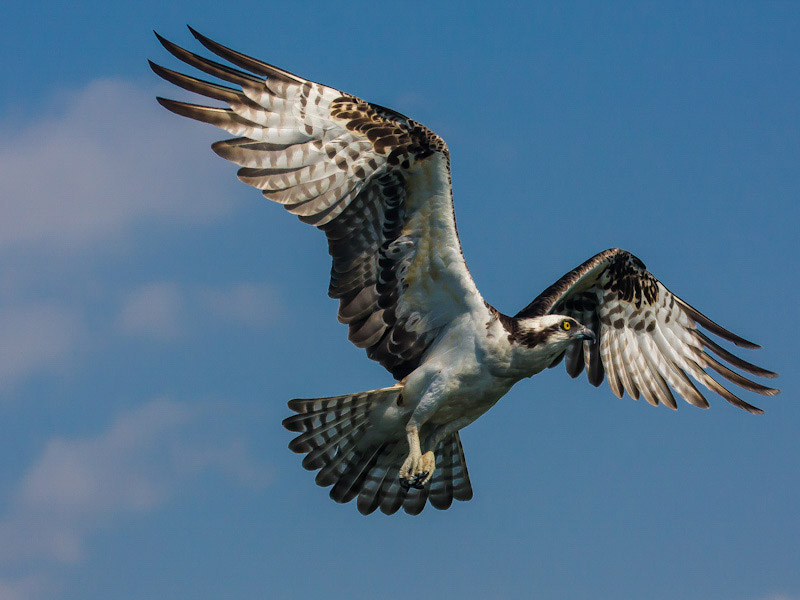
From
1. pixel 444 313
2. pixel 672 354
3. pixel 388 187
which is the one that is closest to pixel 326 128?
pixel 388 187

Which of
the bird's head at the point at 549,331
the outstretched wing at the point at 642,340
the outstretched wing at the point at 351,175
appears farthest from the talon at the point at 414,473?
the outstretched wing at the point at 642,340

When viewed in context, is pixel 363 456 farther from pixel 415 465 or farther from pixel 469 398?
pixel 469 398

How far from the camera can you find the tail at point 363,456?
11211 mm

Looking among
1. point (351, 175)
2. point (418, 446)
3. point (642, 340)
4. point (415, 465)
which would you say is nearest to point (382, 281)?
point (351, 175)

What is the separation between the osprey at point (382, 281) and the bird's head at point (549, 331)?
0.01 meters

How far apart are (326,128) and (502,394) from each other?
3030mm

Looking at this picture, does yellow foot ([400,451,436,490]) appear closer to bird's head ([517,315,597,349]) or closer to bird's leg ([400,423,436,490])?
bird's leg ([400,423,436,490])

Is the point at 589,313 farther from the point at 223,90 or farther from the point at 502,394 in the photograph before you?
the point at 223,90

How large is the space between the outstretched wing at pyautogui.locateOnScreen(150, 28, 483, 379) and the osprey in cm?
1

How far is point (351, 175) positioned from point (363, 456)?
2931 millimetres

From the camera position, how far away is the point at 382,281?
36.4 ft

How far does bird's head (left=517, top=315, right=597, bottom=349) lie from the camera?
34.9ft

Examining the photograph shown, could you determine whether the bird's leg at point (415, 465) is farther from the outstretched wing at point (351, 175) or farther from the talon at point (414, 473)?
the outstretched wing at point (351, 175)

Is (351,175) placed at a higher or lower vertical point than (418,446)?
higher
